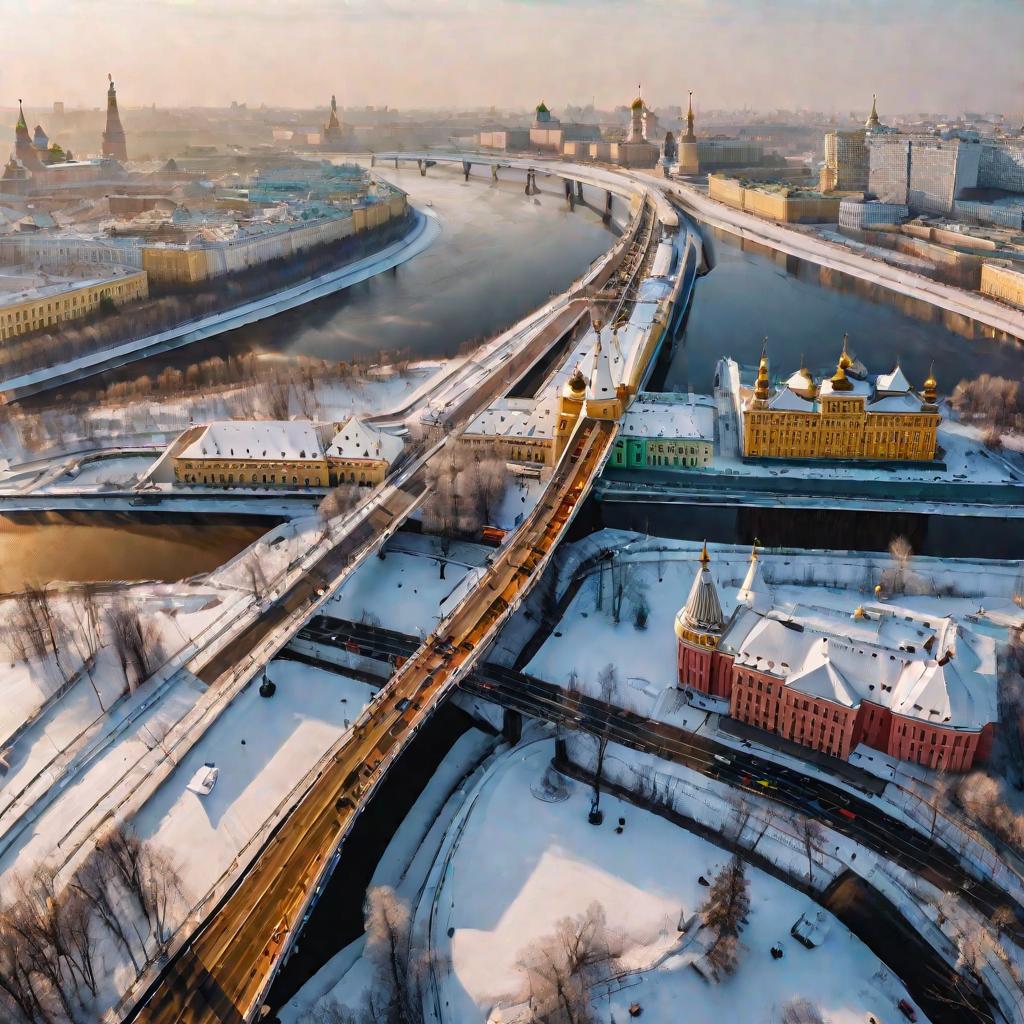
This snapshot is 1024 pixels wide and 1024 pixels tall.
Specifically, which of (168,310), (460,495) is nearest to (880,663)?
(460,495)

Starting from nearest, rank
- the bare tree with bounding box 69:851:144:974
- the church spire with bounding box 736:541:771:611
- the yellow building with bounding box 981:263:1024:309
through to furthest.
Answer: the bare tree with bounding box 69:851:144:974 → the church spire with bounding box 736:541:771:611 → the yellow building with bounding box 981:263:1024:309

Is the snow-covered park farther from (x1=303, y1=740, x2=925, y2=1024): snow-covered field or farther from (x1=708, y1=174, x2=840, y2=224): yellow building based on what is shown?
(x1=708, y1=174, x2=840, y2=224): yellow building

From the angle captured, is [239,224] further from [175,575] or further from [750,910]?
[750,910]

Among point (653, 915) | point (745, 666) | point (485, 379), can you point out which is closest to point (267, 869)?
point (653, 915)

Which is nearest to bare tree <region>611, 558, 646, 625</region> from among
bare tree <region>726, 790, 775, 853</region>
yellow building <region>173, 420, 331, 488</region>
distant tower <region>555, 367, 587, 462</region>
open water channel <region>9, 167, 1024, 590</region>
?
open water channel <region>9, 167, 1024, 590</region>

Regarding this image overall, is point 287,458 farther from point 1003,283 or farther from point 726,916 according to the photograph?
point 1003,283

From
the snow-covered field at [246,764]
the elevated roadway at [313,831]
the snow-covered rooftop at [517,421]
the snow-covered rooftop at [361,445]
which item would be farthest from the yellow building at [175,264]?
the snow-covered field at [246,764]
